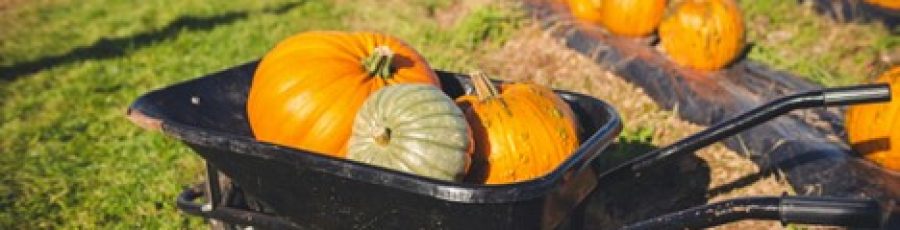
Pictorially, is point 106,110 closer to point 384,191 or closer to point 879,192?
point 384,191

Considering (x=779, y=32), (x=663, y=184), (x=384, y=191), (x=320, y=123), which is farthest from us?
(x=779, y=32)

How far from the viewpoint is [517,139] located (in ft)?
8.15

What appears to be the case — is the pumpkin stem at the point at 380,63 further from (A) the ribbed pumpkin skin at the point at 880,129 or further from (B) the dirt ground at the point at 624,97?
(A) the ribbed pumpkin skin at the point at 880,129

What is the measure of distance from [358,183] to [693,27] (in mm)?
3741

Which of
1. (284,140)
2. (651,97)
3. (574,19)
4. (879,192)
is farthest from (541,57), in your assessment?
(284,140)

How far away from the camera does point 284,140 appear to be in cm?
274

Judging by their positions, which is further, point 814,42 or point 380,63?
point 814,42

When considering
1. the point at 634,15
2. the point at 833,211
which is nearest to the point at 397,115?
the point at 833,211

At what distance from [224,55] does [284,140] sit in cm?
416

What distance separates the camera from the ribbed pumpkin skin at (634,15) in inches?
229

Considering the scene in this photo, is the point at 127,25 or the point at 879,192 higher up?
the point at 127,25

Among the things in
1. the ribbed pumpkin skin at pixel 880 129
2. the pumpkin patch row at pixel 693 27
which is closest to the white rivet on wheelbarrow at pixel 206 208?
the ribbed pumpkin skin at pixel 880 129

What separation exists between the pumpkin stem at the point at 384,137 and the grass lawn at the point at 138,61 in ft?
6.57

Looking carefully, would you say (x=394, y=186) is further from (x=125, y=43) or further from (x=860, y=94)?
(x=125, y=43)
